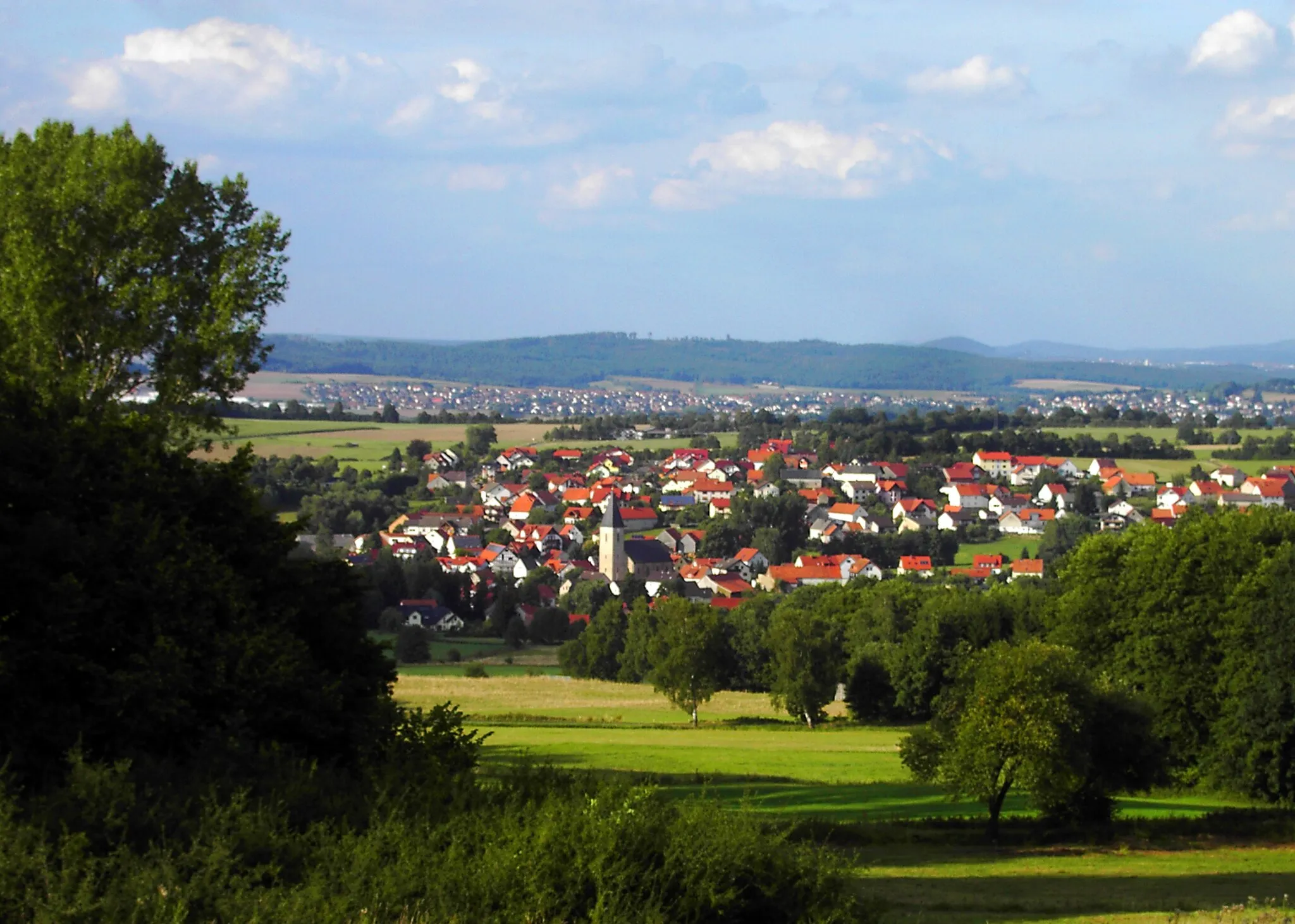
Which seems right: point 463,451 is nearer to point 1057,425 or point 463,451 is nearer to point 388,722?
point 1057,425

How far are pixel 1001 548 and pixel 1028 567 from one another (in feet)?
61.8

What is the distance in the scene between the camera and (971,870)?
21.0 m

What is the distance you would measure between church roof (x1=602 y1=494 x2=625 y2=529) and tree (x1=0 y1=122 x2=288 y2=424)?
285 feet

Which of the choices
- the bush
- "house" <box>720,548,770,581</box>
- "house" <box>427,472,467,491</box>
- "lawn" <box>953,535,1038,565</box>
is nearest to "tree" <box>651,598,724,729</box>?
the bush

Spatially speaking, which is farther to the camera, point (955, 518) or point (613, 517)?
point (955, 518)

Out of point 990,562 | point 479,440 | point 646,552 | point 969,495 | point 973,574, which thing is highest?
point 479,440

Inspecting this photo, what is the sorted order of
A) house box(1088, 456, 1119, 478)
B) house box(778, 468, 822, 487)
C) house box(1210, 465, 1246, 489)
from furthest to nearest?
house box(778, 468, 822, 487) → house box(1088, 456, 1119, 478) → house box(1210, 465, 1246, 489)

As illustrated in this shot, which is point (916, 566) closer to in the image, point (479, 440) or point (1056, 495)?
point (1056, 495)

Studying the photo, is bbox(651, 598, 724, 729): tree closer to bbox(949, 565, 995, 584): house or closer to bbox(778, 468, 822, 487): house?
bbox(949, 565, 995, 584): house

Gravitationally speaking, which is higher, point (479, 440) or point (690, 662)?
point (479, 440)

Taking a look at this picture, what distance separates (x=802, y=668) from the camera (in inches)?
1836

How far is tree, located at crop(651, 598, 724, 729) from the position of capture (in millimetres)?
47062

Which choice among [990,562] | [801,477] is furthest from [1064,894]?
[801,477]

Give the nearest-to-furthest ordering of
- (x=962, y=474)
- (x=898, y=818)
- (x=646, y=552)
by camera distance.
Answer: (x=898, y=818) → (x=646, y=552) → (x=962, y=474)
